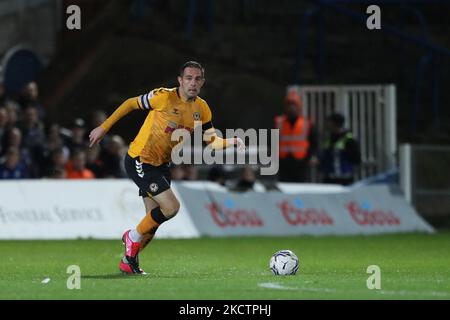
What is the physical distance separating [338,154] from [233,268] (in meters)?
Answer: 8.66

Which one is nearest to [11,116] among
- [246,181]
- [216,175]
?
[216,175]

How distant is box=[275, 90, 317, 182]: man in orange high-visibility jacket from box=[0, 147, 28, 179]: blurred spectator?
4.47 meters

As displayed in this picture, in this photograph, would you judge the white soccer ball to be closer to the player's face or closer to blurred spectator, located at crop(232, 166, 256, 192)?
the player's face

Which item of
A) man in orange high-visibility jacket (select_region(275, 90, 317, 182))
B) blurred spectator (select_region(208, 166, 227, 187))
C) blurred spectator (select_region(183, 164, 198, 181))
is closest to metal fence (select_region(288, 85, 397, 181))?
man in orange high-visibility jacket (select_region(275, 90, 317, 182))

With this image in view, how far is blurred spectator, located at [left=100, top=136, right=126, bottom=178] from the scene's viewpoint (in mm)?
22281

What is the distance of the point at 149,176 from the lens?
44.2ft

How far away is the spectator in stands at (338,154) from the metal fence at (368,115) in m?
1.05

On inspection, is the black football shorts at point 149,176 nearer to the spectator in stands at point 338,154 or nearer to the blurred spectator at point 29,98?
the spectator in stands at point 338,154

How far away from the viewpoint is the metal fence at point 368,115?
79.2 feet

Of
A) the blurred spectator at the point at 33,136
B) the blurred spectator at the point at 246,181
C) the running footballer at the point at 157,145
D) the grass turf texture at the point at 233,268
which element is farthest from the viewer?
the blurred spectator at the point at 33,136

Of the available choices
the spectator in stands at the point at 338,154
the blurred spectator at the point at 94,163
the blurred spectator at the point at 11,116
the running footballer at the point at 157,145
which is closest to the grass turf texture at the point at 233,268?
the running footballer at the point at 157,145

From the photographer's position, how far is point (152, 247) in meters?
18.4

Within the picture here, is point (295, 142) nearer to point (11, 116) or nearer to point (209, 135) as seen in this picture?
point (11, 116)

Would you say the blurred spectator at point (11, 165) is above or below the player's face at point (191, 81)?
below
